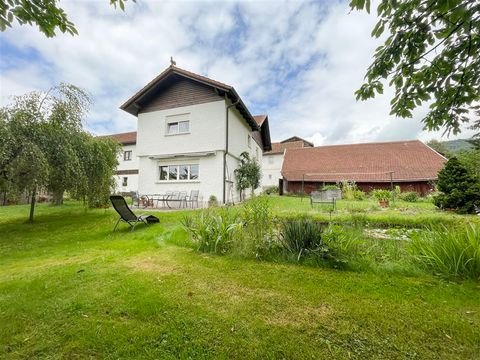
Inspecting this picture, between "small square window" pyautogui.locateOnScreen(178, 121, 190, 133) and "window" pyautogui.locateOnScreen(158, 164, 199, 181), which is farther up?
"small square window" pyautogui.locateOnScreen(178, 121, 190, 133)

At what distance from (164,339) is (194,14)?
9465mm

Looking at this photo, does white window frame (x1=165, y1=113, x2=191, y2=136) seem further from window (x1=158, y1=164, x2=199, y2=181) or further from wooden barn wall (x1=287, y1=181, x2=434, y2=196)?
wooden barn wall (x1=287, y1=181, x2=434, y2=196)

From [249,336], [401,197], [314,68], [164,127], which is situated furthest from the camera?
[401,197]

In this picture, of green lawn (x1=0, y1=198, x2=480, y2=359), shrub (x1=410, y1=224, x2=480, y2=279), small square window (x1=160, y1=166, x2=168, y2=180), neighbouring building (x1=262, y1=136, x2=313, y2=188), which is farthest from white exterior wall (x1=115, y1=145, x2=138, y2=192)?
shrub (x1=410, y1=224, x2=480, y2=279)

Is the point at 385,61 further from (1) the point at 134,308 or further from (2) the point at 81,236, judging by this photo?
(2) the point at 81,236

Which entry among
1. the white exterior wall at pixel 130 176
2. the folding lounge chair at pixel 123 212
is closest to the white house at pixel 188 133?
the folding lounge chair at pixel 123 212

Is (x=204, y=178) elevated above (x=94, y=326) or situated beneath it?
elevated above

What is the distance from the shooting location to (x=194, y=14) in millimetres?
8055

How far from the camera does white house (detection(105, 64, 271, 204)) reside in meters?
13.0

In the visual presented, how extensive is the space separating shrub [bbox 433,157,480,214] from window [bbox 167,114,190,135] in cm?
1314

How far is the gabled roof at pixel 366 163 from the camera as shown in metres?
22.1

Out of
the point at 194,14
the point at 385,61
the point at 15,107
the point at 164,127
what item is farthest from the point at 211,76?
the point at 385,61

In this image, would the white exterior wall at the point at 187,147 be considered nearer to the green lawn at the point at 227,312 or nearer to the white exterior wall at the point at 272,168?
the green lawn at the point at 227,312

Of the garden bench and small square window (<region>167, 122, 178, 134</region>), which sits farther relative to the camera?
small square window (<region>167, 122, 178, 134</region>)
